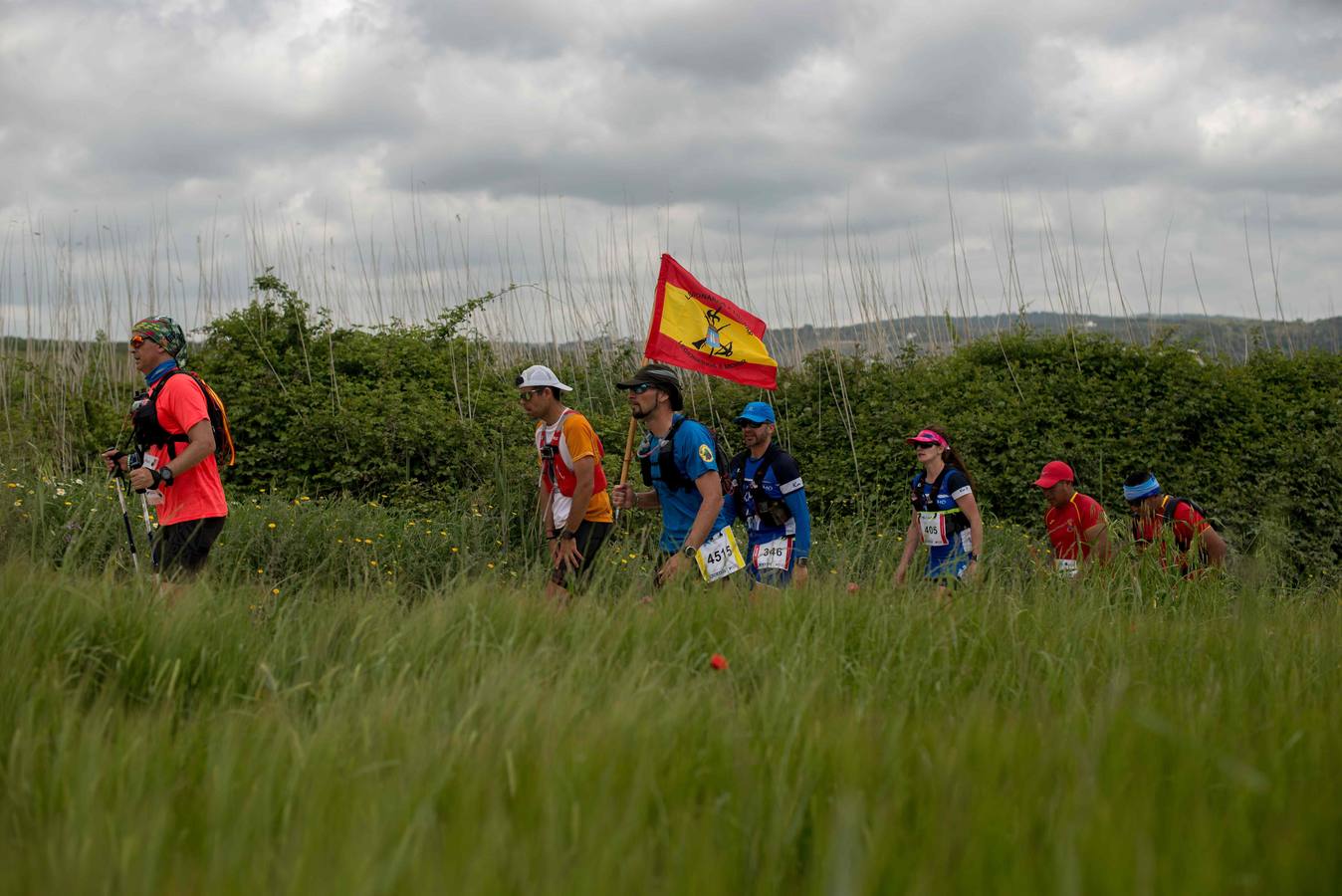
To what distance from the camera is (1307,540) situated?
11.3 metres

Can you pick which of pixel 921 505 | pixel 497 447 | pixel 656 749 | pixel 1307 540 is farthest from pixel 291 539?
pixel 1307 540

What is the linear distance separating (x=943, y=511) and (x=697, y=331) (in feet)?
6.26

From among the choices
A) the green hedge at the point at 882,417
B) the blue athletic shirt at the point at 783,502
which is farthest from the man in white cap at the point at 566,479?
the green hedge at the point at 882,417

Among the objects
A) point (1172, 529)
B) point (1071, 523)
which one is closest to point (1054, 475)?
point (1071, 523)

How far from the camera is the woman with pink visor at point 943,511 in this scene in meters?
7.14

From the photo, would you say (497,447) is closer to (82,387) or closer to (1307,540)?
(82,387)

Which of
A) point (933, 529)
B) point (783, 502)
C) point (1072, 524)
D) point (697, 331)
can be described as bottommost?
point (1072, 524)

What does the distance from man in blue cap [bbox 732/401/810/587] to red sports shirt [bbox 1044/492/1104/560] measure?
195cm

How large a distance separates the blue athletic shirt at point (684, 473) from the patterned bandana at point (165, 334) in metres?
2.52

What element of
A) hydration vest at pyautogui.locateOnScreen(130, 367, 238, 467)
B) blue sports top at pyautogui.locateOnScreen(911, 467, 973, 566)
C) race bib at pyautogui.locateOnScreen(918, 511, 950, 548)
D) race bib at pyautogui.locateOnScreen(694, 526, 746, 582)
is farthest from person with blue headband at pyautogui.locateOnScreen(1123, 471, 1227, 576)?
hydration vest at pyautogui.locateOnScreen(130, 367, 238, 467)

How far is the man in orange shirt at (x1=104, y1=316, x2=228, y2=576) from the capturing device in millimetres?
5770

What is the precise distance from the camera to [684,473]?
636 cm

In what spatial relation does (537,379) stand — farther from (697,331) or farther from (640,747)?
(640,747)

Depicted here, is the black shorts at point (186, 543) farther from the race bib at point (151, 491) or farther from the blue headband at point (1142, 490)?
the blue headband at point (1142, 490)
